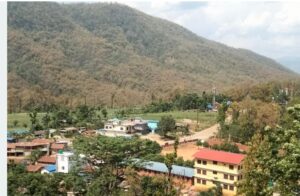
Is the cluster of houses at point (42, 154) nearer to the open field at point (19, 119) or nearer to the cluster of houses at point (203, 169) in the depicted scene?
Result: the cluster of houses at point (203, 169)

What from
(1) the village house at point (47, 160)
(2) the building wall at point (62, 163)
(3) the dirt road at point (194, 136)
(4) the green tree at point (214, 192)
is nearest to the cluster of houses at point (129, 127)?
(3) the dirt road at point (194, 136)

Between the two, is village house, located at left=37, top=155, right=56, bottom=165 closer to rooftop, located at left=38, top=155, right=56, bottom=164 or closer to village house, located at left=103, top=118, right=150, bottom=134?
rooftop, located at left=38, top=155, right=56, bottom=164

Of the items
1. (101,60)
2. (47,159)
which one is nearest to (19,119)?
(47,159)

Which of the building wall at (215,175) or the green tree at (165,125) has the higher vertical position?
the green tree at (165,125)

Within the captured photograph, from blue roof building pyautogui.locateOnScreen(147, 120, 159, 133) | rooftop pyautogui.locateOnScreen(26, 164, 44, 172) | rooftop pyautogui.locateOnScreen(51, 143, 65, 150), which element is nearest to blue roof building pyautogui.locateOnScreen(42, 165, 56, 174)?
rooftop pyautogui.locateOnScreen(26, 164, 44, 172)

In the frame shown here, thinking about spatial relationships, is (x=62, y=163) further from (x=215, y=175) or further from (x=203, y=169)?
(x=215, y=175)
